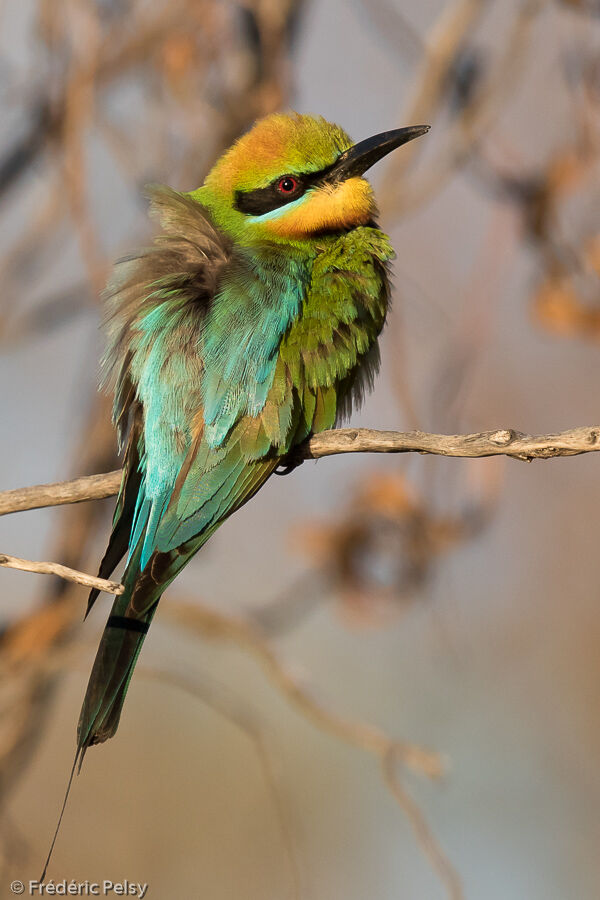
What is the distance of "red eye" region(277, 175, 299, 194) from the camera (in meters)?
2.73

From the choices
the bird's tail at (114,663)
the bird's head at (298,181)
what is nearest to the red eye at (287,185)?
the bird's head at (298,181)

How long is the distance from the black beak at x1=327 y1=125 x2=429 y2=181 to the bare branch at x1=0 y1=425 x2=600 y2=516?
2.81ft

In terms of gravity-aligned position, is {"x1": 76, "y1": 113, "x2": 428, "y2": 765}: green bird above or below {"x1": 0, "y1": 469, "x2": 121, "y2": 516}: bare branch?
above

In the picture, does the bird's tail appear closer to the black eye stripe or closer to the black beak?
the black eye stripe

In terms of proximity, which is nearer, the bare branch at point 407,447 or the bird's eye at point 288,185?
the bare branch at point 407,447

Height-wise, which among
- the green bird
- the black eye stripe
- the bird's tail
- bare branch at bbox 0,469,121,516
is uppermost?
the black eye stripe

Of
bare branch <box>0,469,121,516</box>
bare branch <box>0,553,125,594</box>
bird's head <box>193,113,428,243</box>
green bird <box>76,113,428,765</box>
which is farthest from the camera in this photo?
bird's head <box>193,113,428,243</box>

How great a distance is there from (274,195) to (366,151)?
261 millimetres

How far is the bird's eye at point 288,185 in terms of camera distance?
108 inches

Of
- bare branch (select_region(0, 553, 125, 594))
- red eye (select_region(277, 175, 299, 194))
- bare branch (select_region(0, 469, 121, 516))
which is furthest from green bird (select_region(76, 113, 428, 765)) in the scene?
bare branch (select_region(0, 553, 125, 594))

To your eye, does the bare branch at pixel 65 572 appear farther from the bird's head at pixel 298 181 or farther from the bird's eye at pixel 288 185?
the bird's eye at pixel 288 185

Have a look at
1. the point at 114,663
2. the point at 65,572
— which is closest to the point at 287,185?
the point at 114,663

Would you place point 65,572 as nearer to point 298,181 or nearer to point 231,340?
point 231,340

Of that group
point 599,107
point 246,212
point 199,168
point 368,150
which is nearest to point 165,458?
point 246,212
